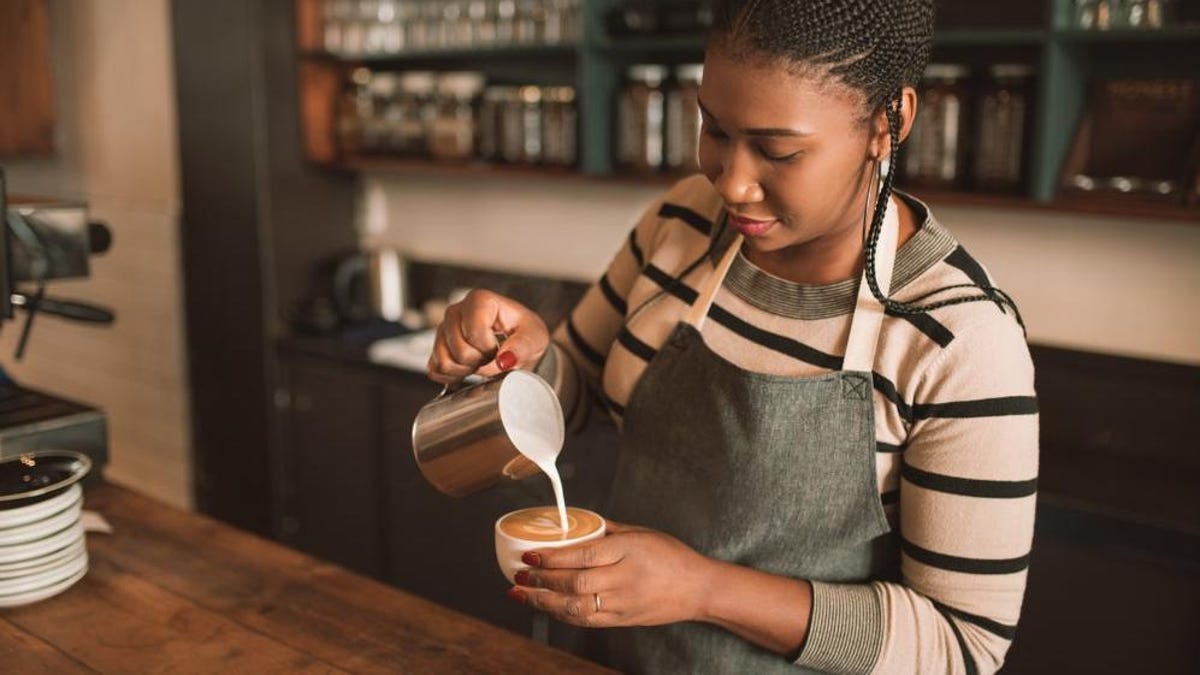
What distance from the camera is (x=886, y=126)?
1.17m

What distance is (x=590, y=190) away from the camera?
3.31 meters

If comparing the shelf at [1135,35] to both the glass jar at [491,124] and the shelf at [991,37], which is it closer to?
the shelf at [991,37]

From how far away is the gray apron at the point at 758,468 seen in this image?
1.22 meters

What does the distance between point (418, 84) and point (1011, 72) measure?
1.73m

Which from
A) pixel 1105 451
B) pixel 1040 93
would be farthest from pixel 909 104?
pixel 1105 451

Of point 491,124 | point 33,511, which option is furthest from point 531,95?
point 33,511

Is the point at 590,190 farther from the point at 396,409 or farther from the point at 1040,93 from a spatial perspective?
the point at 1040,93

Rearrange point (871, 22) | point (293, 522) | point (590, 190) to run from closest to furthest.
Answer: point (871, 22)
point (590, 190)
point (293, 522)

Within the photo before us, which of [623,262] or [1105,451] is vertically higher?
[623,262]

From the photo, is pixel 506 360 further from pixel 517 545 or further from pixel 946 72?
pixel 946 72

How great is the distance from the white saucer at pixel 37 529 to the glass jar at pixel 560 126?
1.86 metres

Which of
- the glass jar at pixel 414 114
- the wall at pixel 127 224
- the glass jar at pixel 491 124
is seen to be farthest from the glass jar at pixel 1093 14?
the wall at pixel 127 224

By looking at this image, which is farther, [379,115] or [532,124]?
[379,115]

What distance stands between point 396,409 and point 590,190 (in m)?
0.85
